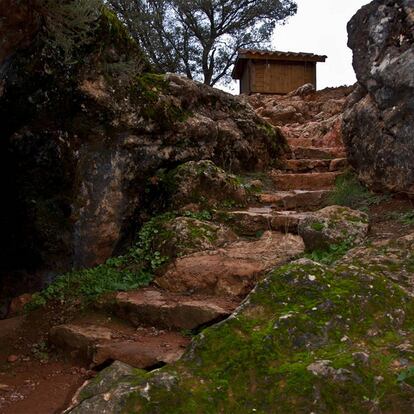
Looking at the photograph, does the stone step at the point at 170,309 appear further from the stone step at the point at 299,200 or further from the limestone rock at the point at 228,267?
the stone step at the point at 299,200

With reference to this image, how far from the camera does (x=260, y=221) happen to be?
17.4ft

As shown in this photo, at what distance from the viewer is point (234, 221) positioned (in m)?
5.41

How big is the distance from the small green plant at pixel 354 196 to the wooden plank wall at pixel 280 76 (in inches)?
501

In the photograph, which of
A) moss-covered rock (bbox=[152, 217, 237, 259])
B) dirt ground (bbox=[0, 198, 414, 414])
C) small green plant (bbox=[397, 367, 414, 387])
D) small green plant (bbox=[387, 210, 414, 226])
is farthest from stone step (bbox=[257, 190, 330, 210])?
small green plant (bbox=[397, 367, 414, 387])

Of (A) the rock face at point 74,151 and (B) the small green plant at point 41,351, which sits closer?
(B) the small green plant at point 41,351

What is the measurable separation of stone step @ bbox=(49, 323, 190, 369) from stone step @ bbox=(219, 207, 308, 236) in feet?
5.94

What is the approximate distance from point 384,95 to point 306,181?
7.24 feet

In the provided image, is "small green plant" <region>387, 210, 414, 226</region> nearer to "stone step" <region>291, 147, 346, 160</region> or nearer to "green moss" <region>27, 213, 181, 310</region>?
"green moss" <region>27, 213, 181, 310</region>

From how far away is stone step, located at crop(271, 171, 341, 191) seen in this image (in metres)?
6.92

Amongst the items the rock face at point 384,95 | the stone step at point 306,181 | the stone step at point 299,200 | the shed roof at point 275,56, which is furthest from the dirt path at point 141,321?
the shed roof at point 275,56

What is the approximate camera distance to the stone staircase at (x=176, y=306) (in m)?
3.56

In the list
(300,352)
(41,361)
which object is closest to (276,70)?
(41,361)

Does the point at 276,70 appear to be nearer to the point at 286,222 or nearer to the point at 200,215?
the point at 200,215

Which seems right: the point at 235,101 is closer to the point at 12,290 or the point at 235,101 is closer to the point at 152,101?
the point at 152,101
